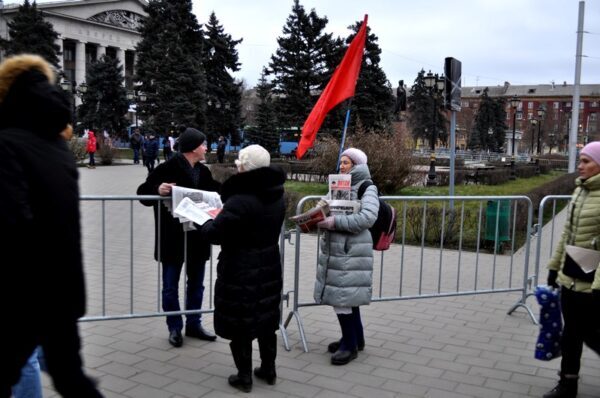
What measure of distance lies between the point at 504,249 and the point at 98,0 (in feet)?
263

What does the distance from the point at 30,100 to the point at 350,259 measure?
9.41ft

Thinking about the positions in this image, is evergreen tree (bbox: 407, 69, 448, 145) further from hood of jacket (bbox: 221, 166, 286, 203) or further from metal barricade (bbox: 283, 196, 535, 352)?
hood of jacket (bbox: 221, 166, 286, 203)

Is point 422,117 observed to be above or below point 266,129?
above

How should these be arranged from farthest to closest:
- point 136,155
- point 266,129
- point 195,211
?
point 266,129
point 136,155
point 195,211

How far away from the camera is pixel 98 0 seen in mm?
78625

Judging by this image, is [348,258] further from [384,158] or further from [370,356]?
[384,158]

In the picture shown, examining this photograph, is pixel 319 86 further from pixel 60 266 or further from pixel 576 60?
pixel 60 266

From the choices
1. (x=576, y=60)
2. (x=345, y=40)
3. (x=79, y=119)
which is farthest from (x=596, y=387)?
(x=79, y=119)

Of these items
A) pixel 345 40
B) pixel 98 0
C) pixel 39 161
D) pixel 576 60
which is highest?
pixel 98 0

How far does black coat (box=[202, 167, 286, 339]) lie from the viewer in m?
4.01

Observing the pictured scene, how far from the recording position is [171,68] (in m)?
42.0

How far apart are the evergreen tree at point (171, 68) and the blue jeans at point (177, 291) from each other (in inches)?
1477

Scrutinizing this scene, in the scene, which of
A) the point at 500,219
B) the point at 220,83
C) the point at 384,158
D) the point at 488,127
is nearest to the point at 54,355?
the point at 500,219

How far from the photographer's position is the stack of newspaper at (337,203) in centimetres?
463
